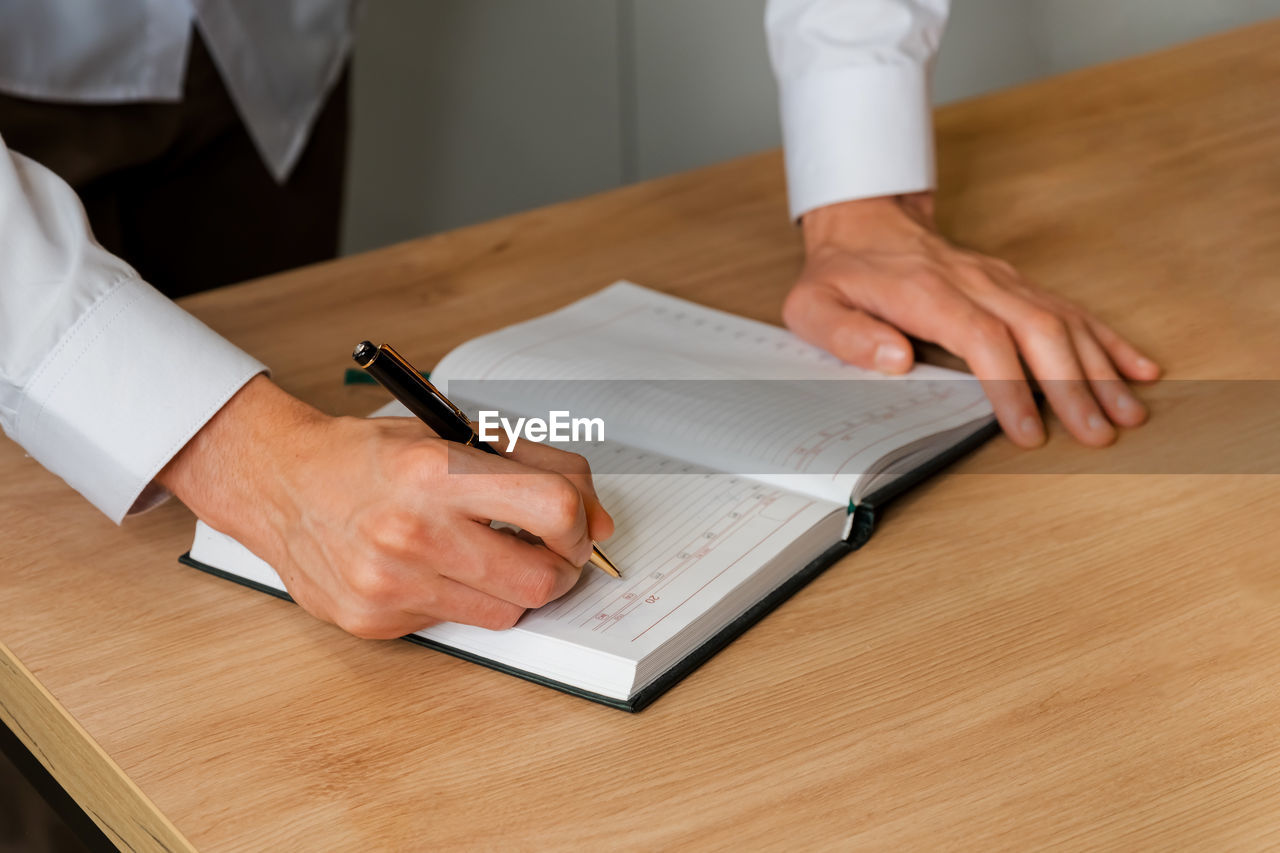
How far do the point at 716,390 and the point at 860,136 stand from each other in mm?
388

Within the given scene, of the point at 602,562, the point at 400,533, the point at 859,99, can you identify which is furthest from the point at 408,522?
the point at 859,99

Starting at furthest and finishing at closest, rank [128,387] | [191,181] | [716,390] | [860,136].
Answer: [191,181] → [860,136] → [716,390] → [128,387]

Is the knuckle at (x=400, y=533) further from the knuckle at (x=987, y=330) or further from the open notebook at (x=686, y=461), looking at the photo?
the knuckle at (x=987, y=330)

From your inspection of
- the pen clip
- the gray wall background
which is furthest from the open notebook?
the gray wall background

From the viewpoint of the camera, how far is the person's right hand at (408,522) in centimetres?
65

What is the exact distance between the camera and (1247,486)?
81 cm

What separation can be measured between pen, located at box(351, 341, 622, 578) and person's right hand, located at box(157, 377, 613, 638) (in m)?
0.01

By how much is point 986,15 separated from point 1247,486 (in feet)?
6.33

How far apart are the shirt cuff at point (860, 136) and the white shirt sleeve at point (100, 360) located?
1.94 feet

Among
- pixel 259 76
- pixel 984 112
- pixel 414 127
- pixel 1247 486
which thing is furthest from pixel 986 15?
pixel 1247 486

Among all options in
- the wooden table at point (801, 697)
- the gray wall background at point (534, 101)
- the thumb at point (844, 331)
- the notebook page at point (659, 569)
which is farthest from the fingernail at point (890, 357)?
the gray wall background at point (534, 101)

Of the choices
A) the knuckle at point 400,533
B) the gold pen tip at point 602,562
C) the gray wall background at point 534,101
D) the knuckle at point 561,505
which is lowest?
the gray wall background at point 534,101

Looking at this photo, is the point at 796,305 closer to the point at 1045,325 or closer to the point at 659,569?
the point at 1045,325

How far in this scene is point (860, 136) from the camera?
1.16 m
